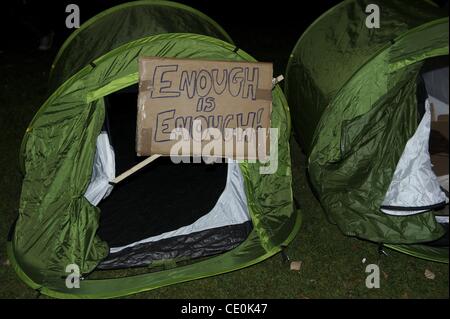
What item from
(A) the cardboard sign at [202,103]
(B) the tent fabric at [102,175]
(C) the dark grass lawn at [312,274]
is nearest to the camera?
(A) the cardboard sign at [202,103]

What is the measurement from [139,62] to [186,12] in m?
0.94

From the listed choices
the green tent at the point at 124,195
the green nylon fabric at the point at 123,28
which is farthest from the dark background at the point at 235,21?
the green tent at the point at 124,195

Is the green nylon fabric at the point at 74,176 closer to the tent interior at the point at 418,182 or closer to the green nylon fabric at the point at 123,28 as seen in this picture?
the green nylon fabric at the point at 123,28

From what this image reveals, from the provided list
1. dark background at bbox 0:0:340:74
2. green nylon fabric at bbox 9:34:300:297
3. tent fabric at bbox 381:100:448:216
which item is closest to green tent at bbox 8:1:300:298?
green nylon fabric at bbox 9:34:300:297

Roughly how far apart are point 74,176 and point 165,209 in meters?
0.93

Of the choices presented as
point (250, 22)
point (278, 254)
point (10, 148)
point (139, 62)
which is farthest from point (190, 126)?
point (250, 22)

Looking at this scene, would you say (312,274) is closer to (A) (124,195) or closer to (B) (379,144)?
(B) (379,144)

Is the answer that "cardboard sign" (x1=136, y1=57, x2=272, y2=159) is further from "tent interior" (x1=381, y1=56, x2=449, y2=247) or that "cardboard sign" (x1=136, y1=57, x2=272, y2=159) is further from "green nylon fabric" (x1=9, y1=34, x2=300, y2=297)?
"tent interior" (x1=381, y1=56, x2=449, y2=247)

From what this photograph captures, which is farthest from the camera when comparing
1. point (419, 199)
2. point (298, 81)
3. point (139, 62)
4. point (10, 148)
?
point (10, 148)

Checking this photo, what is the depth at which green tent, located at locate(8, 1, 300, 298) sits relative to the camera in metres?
2.96

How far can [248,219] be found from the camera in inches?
143

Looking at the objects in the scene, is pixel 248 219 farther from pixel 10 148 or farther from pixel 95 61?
pixel 10 148

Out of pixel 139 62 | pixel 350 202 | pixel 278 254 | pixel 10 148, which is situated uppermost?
pixel 139 62

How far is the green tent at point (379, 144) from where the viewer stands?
3219 millimetres
